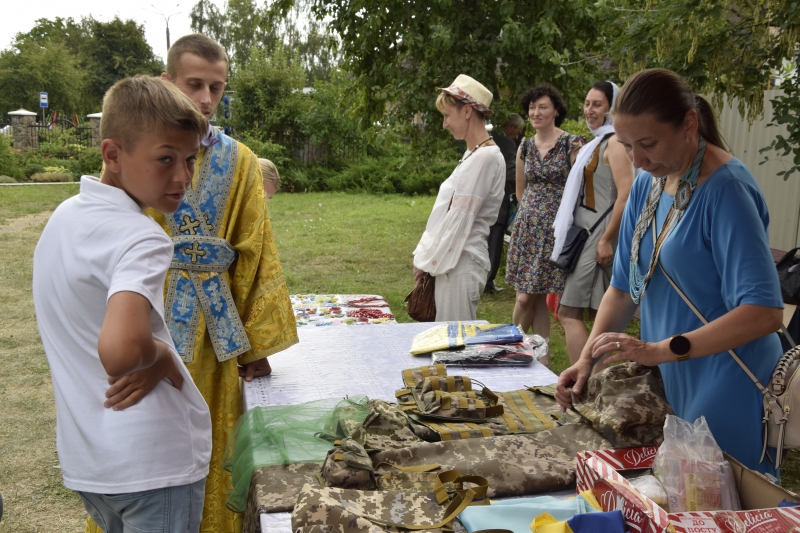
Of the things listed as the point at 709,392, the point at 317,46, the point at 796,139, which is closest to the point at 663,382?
the point at 709,392

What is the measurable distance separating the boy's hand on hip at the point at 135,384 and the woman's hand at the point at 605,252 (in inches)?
136

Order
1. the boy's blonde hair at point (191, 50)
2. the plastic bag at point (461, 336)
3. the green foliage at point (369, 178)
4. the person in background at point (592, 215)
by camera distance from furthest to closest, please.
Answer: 1. the green foliage at point (369, 178)
2. the person in background at point (592, 215)
3. the plastic bag at point (461, 336)
4. the boy's blonde hair at point (191, 50)

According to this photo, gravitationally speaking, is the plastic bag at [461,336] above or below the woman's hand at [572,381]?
below

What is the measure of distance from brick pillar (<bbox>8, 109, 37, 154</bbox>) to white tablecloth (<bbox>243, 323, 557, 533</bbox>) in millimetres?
25703

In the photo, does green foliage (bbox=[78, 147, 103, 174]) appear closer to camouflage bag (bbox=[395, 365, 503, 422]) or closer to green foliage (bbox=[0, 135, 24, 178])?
green foliage (bbox=[0, 135, 24, 178])

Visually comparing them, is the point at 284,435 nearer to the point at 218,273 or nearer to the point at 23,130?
the point at 218,273

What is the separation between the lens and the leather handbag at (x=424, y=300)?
4664 mm

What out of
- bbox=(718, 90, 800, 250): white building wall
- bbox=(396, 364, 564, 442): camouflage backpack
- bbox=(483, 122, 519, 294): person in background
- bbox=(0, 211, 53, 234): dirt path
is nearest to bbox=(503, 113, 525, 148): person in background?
bbox=(483, 122, 519, 294): person in background

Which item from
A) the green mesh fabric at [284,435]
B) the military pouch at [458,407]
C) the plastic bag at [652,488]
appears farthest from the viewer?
the military pouch at [458,407]

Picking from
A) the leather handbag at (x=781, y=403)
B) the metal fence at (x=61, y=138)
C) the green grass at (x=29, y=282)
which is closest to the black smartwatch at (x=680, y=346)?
the leather handbag at (x=781, y=403)

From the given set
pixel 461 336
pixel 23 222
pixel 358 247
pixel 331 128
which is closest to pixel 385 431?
pixel 461 336

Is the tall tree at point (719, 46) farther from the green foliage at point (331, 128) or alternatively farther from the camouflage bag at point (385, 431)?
the green foliage at point (331, 128)

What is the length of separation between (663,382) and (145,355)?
5.15 feet

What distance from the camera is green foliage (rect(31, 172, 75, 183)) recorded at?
68.7ft
